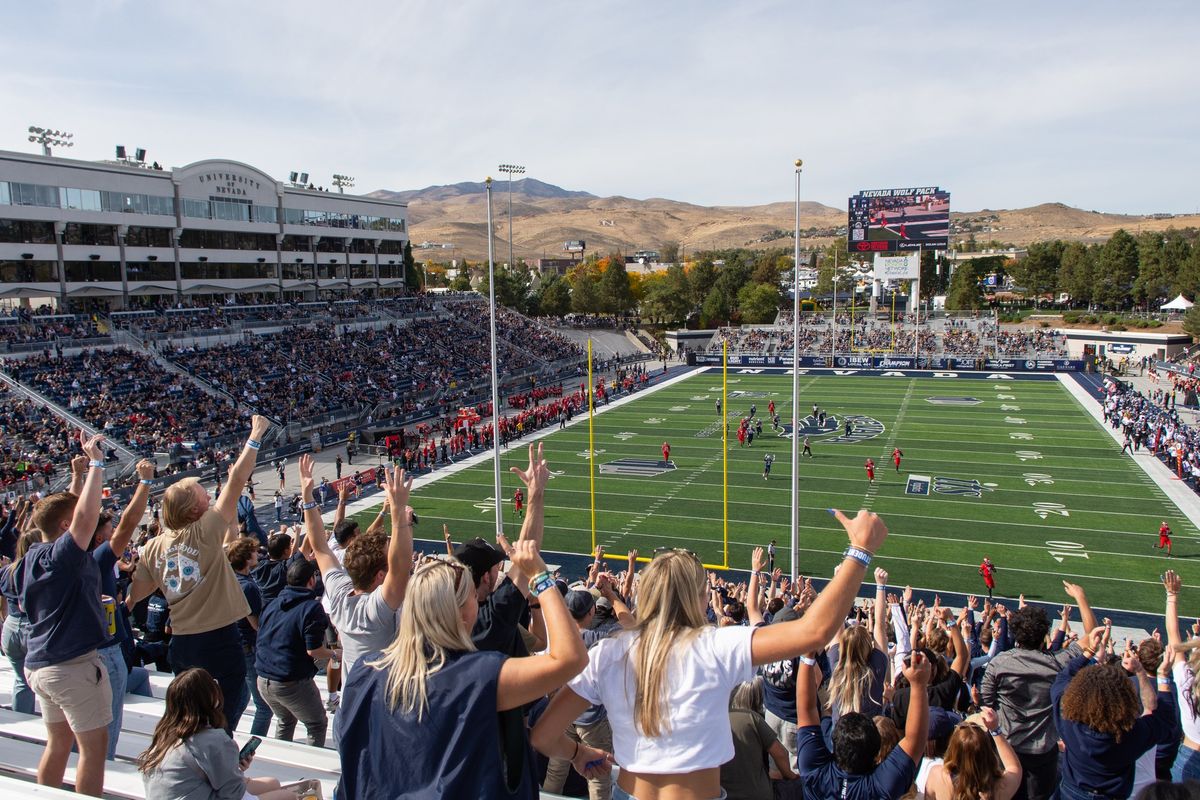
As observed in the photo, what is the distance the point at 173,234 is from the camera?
45469 mm

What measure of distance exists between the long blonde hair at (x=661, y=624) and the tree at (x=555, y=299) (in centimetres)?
7970

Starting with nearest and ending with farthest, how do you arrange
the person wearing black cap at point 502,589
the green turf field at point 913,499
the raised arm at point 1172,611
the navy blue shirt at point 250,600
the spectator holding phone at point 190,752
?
the spectator holding phone at point 190,752, the person wearing black cap at point 502,589, the raised arm at point 1172,611, the navy blue shirt at point 250,600, the green turf field at point 913,499

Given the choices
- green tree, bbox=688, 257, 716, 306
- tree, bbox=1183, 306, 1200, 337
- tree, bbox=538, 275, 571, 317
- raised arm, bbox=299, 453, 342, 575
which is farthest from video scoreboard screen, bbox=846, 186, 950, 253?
raised arm, bbox=299, 453, 342, 575

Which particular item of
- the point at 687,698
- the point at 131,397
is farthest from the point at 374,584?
the point at 131,397

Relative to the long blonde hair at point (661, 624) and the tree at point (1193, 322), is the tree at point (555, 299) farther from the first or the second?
the long blonde hair at point (661, 624)

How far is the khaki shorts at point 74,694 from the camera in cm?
442

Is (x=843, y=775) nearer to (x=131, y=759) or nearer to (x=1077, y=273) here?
(x=131, y=759)

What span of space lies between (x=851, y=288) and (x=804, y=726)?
379 feet

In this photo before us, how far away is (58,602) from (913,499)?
2576 centimetres

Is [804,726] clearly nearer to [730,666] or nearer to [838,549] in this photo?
[730,666]

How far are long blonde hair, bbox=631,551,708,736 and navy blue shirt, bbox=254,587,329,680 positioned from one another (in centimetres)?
276

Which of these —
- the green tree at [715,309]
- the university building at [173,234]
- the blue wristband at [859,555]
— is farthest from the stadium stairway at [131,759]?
the green tree at [715,309]

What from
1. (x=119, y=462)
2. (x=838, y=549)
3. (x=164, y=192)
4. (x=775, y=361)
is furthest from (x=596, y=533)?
(x=775, y=361)

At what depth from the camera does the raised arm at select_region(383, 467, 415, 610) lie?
3861mm
